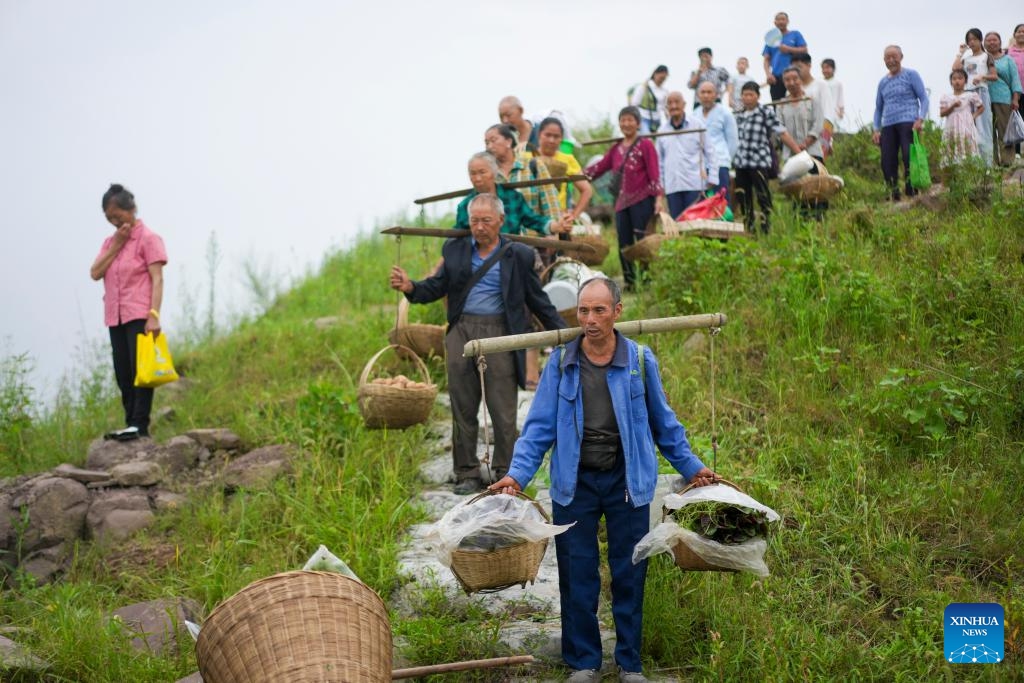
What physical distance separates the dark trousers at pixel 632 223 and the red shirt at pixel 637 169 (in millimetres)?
97

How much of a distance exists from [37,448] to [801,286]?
20.9 feet

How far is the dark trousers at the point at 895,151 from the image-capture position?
1040 cm

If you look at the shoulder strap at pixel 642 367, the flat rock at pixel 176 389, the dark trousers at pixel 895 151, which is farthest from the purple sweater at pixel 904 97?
the flat rock at pixel 176 389

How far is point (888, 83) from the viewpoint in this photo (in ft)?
34.1

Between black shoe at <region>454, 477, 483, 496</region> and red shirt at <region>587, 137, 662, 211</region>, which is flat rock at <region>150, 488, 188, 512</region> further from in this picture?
red shirt at <region>587, 137, 662, 211</region>

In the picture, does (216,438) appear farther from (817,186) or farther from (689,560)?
(817,186)

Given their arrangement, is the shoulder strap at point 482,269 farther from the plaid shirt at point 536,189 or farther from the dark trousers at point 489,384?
the plaid shirt at point 536,189

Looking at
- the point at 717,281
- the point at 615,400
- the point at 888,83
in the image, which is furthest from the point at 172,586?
the point at 888,83

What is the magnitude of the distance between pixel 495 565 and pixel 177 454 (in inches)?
171

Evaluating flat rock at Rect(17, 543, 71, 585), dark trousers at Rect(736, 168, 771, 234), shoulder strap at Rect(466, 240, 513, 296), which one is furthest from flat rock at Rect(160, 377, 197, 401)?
dark trousers at Rect(736, 168, 771, 234)

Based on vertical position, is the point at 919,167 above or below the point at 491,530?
above

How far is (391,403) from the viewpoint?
6777mm

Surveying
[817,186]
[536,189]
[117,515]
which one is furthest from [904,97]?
[117,515]

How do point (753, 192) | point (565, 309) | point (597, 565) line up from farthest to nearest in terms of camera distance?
1. point (753, 192)
2. point (565, 309)
3. point (597, 565)
